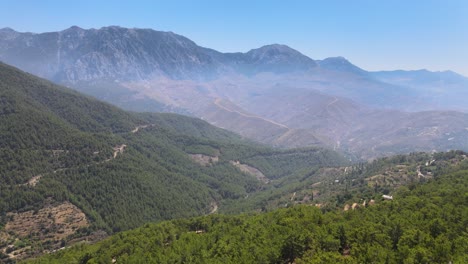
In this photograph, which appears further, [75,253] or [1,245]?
[1,245]

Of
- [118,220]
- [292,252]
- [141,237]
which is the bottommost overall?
[118,220]

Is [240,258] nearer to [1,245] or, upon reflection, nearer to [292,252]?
[292,252]

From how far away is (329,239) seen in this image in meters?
77.6

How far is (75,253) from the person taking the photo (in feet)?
372

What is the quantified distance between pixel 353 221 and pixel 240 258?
114ft

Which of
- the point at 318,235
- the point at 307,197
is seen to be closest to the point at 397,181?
the point at 307,197

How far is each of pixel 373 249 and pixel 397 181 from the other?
119 m

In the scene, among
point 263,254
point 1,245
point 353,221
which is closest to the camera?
point 263,254

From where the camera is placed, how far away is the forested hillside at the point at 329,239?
68.1 metres

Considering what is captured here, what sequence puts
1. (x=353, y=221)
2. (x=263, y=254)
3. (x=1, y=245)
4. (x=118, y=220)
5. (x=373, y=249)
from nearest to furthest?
(x=373, y=249), (x=263, y=254), (x=353, y=221), (x=1, y=245), (x=118, y=220)

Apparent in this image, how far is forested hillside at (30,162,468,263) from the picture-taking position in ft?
223

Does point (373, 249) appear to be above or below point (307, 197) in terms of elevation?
above

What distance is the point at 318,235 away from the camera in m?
80.4

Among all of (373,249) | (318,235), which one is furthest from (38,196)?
→ (373,249)
